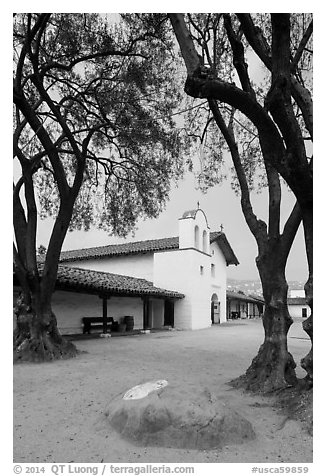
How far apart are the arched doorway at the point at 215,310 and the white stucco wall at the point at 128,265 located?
6.34 metres

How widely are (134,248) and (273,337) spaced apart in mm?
16368

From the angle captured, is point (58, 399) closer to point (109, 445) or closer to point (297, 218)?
point (109, 445)

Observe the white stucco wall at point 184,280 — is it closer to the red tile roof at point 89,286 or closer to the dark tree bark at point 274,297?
the red tile roof at point 89,286

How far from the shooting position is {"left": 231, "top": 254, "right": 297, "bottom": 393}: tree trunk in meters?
5.33

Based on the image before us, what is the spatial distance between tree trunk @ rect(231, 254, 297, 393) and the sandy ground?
1.24 feet

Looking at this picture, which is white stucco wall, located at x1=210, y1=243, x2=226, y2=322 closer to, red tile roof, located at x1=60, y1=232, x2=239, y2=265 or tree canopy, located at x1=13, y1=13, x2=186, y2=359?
red tile roof, located at x1=60, y1=232, x2=239, y2=265

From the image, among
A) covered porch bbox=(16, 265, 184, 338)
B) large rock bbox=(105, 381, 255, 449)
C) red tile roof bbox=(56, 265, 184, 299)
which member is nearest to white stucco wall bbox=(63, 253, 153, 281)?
covered porch bbox=(16, 265, 184, 338)

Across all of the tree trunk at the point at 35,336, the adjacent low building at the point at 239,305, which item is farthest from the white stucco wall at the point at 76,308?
the adjacent low building at the point at 239,305

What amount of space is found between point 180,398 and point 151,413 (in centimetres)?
33

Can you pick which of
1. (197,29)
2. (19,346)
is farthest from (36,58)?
(19,346)

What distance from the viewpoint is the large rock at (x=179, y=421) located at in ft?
10.9

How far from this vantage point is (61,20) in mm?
7617

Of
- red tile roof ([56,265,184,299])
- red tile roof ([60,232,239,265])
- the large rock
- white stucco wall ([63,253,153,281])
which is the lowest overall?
the large rock

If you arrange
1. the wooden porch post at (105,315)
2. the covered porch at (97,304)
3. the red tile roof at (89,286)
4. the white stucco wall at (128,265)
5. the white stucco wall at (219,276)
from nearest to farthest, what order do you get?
the red tile roof at (89,286), the covered porch at (97,304), the wooden porch post at (105,315), the white stucco wall at (128,265), the white stucco wall at (219,276)
